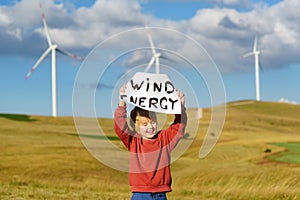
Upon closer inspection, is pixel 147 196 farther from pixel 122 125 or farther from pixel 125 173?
pixel 125 173

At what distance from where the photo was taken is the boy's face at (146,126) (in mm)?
6934

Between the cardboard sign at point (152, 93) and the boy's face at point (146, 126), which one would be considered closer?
the cardboard sign at point (152, 93)

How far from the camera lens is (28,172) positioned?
28391 mm

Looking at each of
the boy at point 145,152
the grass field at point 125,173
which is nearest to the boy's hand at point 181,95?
the boy at point 145,152

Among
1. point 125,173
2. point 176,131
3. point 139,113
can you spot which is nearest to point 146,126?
point 139,113

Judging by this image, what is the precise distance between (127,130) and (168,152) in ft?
1.69

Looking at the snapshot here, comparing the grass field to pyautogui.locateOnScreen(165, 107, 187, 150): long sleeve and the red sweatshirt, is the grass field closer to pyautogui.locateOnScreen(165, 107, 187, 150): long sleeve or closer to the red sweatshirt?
pyautogui.locateOnScreen(165, 107, 187, 150): long sleeve

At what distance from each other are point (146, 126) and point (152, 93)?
55 centimetres

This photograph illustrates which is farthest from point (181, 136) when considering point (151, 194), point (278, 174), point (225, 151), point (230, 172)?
point (225, 151)

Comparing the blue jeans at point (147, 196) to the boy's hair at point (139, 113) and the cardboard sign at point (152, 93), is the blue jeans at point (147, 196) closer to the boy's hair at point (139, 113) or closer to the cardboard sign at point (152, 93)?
the boy's hair at point (139, 113)

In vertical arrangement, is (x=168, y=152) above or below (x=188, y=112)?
below

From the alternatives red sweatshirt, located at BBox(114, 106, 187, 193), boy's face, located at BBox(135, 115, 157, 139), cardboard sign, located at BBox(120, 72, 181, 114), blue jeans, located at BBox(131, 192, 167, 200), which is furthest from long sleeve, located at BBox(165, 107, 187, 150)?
blue jeans, located at BBox(131, 192, 167, 200)

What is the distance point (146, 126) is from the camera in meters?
6.95

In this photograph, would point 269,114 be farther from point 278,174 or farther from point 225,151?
point 278,174
